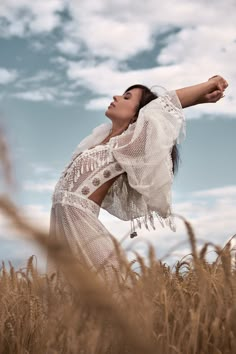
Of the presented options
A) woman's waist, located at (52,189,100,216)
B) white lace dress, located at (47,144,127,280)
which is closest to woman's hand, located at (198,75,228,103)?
white lace dress, located at (47,144,127,280)

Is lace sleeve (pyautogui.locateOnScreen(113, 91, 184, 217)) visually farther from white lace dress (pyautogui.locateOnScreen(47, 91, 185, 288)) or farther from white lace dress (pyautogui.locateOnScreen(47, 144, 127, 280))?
white lace dress (pyautogui.locateOnScreen(47, 144, 127, 280))

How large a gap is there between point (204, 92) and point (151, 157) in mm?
673

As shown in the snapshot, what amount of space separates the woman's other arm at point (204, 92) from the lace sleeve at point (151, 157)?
0.29 metres

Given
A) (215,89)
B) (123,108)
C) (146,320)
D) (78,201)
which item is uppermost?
(215,89)

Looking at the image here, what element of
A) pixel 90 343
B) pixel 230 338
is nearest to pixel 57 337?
pixel 90 343

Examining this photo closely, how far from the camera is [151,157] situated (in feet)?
9.75

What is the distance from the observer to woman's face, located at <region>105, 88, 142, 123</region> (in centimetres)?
336

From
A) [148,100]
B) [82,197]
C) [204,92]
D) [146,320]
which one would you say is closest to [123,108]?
[148,100]

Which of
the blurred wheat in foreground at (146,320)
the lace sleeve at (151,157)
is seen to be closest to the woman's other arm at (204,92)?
the lace sleeve at (151,157)

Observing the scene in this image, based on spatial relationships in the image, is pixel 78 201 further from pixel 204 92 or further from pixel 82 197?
pixel 204 92

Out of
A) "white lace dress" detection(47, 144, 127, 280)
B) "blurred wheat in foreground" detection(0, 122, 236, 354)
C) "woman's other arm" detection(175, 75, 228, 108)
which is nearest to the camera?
"blurred wheat in foreground" detection(0, 122, 236, 354)

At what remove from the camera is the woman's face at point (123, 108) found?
3.36 meters

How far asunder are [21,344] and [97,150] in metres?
1.70

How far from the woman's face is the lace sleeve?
0.98 ft
